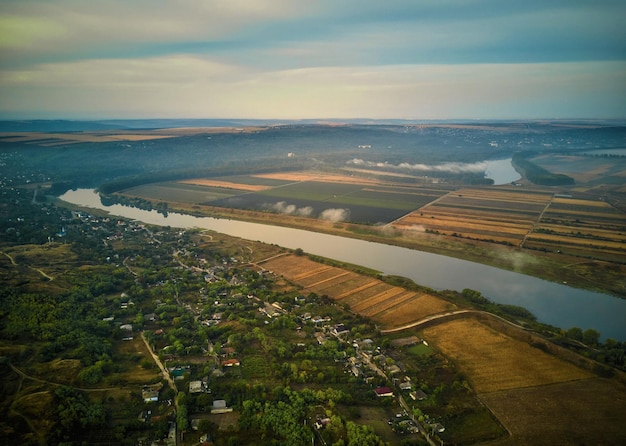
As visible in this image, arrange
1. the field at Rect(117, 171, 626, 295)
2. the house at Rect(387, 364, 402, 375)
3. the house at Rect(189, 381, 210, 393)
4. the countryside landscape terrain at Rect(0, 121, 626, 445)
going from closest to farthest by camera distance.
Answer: the countryside landscape terrain at Rect(0, 121, 626, 445) < the house at Rect(189, 381, 210, 393) < the house at Rect(387, 364, 402, 375) < the field at Rect(117, 171, 626, 295)

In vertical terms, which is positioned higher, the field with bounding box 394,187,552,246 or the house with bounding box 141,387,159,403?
the field with bounding box 394,187,552,246

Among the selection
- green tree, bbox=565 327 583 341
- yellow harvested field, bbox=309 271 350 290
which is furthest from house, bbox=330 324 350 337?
green tree, bbox=565 327 583 341

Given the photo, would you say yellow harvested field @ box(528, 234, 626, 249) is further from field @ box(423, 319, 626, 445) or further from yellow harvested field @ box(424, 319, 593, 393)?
field @ box(423, 319, 626, 445)

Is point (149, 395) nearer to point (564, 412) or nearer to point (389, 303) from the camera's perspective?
point (389, 303)

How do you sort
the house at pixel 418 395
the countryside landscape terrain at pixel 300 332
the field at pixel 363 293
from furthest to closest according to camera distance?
1. the field at pixel 363 293
2. the house at pixel 418 395
3. the countryside landscape terrain at pixel 300 332

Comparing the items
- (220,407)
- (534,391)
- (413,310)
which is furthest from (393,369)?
(220,407)

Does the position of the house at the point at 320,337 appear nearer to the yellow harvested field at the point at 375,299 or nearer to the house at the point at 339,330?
the house at the point at 339,330

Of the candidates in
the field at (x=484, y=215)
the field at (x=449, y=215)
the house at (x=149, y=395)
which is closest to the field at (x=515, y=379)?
the field at (x=449, y=215)
